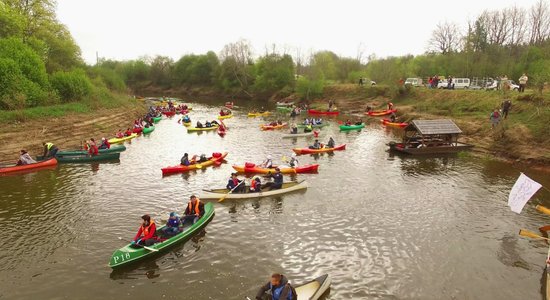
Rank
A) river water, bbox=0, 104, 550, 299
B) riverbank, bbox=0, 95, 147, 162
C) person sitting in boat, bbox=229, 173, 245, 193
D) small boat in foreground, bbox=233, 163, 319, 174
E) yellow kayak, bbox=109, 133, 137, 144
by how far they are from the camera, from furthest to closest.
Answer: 1. yellow kayak, bbox=109, 133, 137, 144
2. riverbank, bbox=0, 95, 147, 162
3. small boat in foreground, bbox=233, 163, 319, 174
4. person sitting in boat, bbox=229, 173, 245, 193
5. river water, bbox=0, 104, 550, 299

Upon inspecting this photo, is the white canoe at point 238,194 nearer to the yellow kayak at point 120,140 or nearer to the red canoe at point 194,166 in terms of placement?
the red canoe at point 194,166

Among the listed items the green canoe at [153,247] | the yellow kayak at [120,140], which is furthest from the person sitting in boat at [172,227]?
the yellow kayak at [120,140]

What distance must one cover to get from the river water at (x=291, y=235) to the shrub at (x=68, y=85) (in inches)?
812

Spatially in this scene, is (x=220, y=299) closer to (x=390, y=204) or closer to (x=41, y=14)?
(x=390, y=204)

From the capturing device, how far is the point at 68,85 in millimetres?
44938

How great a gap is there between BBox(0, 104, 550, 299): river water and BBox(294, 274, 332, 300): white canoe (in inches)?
26.0

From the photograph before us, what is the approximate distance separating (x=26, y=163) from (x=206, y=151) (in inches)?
597

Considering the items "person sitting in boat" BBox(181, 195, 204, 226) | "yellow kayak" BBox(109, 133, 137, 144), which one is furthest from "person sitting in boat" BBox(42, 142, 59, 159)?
"person sitting in boat" BBox(181, 195, 204, 226)

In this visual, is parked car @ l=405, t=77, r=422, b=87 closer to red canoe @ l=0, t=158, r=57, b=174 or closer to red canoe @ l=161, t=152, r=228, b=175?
red canoe @ l=161, t=152, r=228, b=175

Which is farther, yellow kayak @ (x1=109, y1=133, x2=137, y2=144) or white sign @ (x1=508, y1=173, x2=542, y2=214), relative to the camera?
yellow kayak @ (x1=109, y1=133, x2=137, y2=144)

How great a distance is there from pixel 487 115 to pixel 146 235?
40998 millimetres

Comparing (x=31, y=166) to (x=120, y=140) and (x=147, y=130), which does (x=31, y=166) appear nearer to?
(x=120, y=140)

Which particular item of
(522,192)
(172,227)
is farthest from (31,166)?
(522,192)

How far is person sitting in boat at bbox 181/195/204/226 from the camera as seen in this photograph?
60.1 feet
